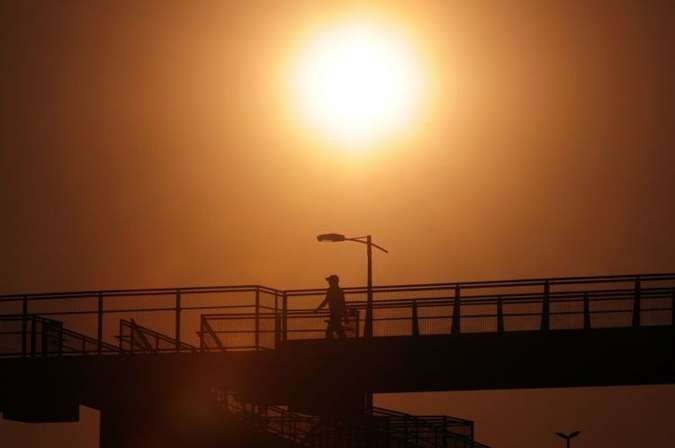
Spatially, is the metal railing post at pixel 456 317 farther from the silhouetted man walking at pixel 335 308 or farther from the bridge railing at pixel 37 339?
the bridge railing at pixel 37 339

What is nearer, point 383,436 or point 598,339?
point 598,339

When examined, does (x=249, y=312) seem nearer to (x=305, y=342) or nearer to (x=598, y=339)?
(x=305, y=342)

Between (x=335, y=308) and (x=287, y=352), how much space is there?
5.43 feet

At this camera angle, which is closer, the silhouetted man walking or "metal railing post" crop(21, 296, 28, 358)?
the silhouetted man walking

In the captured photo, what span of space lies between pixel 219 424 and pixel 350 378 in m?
3.47

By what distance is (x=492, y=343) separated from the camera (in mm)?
36812

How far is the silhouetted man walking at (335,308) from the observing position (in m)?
37.9

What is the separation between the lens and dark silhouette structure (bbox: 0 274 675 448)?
120 ft

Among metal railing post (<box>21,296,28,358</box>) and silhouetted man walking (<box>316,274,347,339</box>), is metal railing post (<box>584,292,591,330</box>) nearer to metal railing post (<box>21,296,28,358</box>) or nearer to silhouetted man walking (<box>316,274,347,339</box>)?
silhouetted man walking (<box>316,274,347,339</box>)

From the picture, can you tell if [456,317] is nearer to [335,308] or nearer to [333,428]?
[335,308]

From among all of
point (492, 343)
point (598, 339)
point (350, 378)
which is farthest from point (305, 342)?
point (598, 339)

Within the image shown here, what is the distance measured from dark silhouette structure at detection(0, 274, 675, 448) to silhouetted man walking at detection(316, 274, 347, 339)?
0.45 meters

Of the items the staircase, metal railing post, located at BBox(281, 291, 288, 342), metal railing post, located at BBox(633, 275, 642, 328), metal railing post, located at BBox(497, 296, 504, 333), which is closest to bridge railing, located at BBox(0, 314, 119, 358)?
the staircase

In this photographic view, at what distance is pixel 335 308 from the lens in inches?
1497
